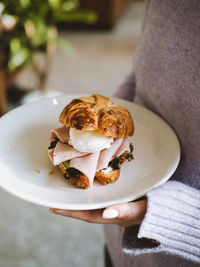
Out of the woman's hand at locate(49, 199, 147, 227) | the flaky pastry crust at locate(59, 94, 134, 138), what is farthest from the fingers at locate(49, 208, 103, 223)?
the flaky pastry crust at locate(59, 94, 134, 138)

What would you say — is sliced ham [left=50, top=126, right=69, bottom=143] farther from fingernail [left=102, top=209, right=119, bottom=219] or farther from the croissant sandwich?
fingernail [left=102, top=209, right=119, bottom=219]

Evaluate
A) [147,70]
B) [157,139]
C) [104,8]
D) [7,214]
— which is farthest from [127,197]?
[104,8]

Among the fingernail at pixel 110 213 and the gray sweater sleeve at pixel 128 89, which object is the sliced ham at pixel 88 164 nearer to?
the fingernail at pixel 110 213

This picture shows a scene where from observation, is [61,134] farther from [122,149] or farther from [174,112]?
[174,112]

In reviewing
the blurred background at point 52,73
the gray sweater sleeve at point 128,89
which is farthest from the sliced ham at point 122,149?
the blurred background at point 52,73

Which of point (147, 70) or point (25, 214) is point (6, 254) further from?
point (147, 70)

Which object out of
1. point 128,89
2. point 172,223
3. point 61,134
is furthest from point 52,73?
point 172,223
